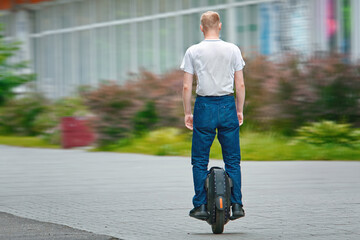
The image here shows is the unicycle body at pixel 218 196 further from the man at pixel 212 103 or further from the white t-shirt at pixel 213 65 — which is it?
the white t-shirt at pixel 213 65

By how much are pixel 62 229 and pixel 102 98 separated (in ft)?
37.5

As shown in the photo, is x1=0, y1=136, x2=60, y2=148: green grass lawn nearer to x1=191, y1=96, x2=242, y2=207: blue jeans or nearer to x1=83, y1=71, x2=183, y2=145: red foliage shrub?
x1=83, y1=71, x2=183, y2=145: red foliage shrub

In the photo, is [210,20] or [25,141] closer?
[210,20]

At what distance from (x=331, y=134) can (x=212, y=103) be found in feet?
29.4

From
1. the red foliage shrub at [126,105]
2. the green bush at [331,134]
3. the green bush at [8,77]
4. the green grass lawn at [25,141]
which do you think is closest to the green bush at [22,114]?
the green grass lawn at [25,141]

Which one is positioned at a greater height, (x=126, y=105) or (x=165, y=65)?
(x=165, y=65)

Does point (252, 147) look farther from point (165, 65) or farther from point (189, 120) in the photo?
point (165, 65)

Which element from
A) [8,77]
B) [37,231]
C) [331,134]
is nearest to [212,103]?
[37,231]

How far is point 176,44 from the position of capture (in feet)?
91.5

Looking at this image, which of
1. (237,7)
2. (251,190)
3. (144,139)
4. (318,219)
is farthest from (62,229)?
(237,7)

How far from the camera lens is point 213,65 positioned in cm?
648

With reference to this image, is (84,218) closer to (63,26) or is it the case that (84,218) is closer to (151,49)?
(151,49)

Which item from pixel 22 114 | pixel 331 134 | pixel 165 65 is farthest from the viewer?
pixel 165 65

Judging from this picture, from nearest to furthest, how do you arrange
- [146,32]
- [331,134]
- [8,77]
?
[331,134]
[8,77]
[146,32]
